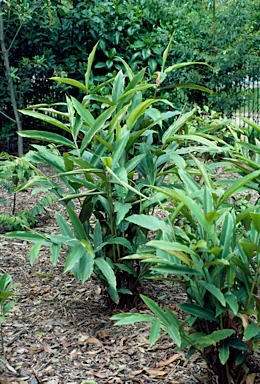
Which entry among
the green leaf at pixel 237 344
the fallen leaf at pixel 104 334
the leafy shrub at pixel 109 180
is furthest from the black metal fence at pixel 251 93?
the green leaf at pixel 237 344

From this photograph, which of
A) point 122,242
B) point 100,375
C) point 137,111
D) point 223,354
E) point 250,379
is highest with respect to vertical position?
point 137,111

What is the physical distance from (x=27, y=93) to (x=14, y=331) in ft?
19.1

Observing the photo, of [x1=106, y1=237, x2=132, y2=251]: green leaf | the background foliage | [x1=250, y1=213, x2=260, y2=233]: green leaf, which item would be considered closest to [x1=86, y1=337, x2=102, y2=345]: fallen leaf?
[x1=106, y1=237, x2=132, y2=251]: green leaf

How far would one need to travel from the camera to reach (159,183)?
344cm

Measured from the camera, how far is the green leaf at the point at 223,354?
7.94ft

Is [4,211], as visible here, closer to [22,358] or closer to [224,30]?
[22,358]

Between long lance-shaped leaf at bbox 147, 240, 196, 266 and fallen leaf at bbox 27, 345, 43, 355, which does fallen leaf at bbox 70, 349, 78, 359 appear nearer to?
fallen leaf at bbox 27, 345, 43, 355

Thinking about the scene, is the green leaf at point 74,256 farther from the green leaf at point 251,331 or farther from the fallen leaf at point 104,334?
the green leaf at point 251,331

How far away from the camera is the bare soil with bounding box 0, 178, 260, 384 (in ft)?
9.48

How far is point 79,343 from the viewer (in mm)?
3197

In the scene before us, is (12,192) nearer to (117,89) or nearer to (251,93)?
(117,89)

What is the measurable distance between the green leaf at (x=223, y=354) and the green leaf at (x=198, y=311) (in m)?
0.13

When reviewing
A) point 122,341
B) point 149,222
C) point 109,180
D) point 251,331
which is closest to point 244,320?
point 251,331

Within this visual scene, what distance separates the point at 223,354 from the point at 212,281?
0.33 metres
